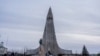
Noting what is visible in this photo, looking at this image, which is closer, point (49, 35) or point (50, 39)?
point (50, 39)

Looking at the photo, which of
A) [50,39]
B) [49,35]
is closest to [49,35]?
[49,35]

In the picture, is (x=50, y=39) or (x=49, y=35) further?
(x=49, y=35)

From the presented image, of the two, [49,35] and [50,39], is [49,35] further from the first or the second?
[50,39]

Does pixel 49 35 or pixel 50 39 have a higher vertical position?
pixel 49 35

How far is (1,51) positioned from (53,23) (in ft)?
124

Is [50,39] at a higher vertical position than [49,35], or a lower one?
lower

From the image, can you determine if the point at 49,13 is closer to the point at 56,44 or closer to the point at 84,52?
the point at 56,44

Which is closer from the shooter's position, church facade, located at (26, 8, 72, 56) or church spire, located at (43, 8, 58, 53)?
church facade, located at (26, 8, 72, 56)

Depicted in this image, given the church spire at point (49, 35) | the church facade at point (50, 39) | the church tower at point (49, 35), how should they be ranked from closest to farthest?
1. the church facade at point (50, 39)
2. the church tower at point (49, 35)
3. the church spire at point (49, 35)

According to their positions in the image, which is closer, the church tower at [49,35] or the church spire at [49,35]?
the church tower at [49,35]

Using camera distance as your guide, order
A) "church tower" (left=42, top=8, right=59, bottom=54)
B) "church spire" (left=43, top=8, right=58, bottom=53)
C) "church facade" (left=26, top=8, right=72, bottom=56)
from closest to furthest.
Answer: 1. "church facade" (left=26, top=8, right=72, bottom=56)
2. "church tower" (left=42, top=8, right=59, bottom=54)
3. "church spire" (left=43, top=8, right=58, bottom=53)

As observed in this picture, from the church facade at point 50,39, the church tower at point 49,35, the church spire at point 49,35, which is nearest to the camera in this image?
the church facade at point 50,39

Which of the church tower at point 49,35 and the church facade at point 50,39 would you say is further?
the church tower at point 49,35

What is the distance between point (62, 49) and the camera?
155125mm
